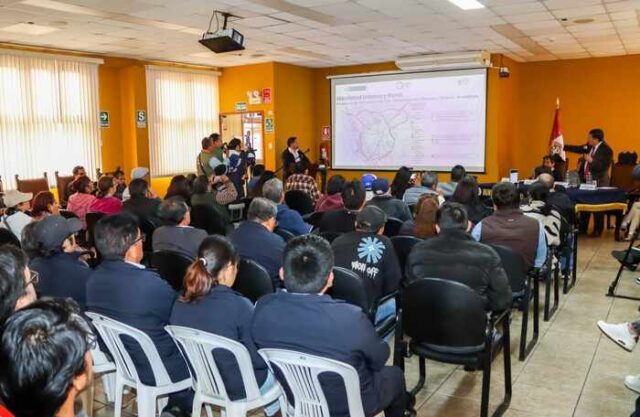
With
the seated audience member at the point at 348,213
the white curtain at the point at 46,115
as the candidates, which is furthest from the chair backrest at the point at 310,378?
the white curtain at the point at 46,115

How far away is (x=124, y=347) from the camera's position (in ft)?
8.40

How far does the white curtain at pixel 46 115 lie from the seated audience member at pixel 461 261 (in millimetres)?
8239

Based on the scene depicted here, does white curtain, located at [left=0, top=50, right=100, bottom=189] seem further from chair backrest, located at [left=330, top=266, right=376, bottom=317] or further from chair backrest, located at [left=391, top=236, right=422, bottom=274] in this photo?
chair backrest, located at [left=330, top=266, right=376, bottom=317]

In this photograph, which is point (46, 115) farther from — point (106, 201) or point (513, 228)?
point (513, 228)

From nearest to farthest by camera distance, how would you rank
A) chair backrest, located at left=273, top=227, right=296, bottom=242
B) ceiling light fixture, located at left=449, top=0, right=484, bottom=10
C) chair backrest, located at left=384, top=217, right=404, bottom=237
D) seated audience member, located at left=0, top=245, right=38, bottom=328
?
seated audience member, located at left=0, top=245, right=38, bottom=328, chair backrest, located at left=273, top=227, right=296, bottom=242, chair backrest, located at left=384, top=217, right=404, bottom=237, ceiling light fixture, located at left=449, top=0, right=484, bottom=10

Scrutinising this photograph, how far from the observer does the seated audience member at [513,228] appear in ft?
13.0

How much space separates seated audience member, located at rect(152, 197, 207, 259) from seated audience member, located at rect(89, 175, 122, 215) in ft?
6.12

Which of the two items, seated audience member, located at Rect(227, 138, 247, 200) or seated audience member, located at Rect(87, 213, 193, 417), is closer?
seated audience member, located at Rect(87, 213, 193, 417)

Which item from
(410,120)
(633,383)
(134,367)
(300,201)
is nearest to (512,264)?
(633,383)

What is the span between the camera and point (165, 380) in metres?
2.62

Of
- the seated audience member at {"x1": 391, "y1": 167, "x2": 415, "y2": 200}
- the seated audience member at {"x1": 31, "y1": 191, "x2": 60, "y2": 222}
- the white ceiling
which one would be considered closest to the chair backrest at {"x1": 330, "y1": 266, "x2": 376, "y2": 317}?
the seated audience member at {"x1": 31, "y1": 191, "x2": 60, "y2": 222}

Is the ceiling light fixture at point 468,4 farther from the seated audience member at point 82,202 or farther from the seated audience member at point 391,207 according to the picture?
the seated audience member at point 82,202

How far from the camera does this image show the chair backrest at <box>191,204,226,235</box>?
200 inches

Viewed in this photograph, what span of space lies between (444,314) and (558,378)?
1.32 meters
